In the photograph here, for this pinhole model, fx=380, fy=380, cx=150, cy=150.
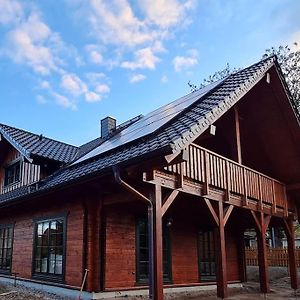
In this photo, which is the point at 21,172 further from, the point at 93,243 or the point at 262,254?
the point at 262,254

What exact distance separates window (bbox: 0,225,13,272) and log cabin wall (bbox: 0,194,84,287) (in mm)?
247

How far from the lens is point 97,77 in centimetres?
1692

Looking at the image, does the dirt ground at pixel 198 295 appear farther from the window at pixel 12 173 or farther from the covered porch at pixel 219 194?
the window at pixel 12 173

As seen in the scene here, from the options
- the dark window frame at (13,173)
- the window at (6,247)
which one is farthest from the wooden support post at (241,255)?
the dark window frame at (13,173)

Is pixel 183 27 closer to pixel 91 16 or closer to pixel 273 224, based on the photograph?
pixel 91 16

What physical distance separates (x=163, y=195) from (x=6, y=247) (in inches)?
259

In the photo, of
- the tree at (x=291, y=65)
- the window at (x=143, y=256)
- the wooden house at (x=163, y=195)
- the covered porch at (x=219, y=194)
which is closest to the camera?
the covered porch at (x=219, y=194)

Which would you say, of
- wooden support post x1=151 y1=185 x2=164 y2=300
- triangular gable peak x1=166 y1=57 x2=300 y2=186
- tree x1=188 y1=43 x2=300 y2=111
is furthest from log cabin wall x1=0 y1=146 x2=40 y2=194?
tree x1=188 y1=43 x2=300 y2=111

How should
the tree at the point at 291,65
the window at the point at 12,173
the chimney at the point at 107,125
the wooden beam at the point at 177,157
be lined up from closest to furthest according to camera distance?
the wooden beam at the point at 177,157, the window at the point at 12,173, the chimney at the point at 107,125, the tree at the point at 291,65

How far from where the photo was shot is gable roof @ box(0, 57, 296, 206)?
5.89 m

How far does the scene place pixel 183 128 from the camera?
20.7 ft

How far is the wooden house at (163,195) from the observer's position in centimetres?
652

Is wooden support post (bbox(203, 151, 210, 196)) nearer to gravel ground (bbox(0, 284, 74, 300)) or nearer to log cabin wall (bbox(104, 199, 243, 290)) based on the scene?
log cabin wall (bbox(104, 199, 243, 290))

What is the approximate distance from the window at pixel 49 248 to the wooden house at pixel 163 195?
0.09 feet
